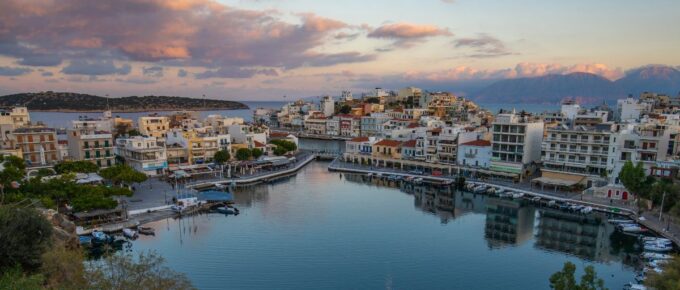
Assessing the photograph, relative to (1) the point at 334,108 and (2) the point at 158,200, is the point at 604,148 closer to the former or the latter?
(2) the point at 158,200

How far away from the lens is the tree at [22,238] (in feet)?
61.2

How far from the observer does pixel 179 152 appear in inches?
2203

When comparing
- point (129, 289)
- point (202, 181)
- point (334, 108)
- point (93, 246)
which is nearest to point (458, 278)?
point (129, 289)

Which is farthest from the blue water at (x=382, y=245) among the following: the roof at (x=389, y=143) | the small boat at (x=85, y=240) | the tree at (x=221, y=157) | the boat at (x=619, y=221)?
the roof at (x=389, y=143)

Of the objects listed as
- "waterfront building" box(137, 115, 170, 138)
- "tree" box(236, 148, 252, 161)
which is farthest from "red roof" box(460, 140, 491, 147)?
"waterfront building" box(137, 115, 170, 138)

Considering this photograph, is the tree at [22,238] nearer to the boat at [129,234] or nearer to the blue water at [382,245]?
the blue water at [382,245]

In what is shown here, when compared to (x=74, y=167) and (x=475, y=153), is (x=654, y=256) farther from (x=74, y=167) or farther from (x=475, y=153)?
(x=74, y=167)

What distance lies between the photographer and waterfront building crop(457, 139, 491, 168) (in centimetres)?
5603

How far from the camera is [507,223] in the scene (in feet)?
130

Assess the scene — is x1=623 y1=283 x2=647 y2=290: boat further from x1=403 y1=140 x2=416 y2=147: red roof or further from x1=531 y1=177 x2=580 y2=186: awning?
x1=403 y1=140 x2=416 y2=147: red roof

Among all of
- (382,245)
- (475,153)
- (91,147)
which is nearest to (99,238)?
(382,245)

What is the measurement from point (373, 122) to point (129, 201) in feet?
206

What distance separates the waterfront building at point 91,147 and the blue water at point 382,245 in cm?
1825

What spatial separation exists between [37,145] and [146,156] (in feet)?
38.2
